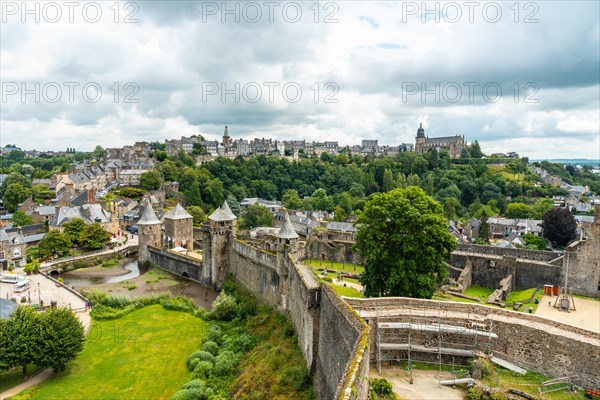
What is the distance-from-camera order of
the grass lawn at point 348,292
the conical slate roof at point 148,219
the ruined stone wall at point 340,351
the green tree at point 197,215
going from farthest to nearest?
1. the green tree at point 197,215
2. the conical slate roof at point 148,219
3. the grass lawn at point 348,292
4. the ruined stone wall at point 340,351

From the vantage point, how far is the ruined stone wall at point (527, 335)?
13.6 m

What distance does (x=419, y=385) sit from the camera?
13320mm

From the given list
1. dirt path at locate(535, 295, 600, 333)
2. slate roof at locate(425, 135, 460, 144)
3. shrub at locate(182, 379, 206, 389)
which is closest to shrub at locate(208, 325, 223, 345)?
shrub at locate(182, 379, 206, 389)

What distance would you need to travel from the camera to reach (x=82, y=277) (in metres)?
41.1

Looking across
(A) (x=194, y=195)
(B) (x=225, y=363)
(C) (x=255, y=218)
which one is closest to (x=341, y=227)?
(C) (x=255, y=218)

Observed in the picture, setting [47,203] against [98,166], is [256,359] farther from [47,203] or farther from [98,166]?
[98,166]

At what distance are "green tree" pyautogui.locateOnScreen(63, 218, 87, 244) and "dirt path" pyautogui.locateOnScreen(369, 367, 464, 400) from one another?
43385 mm

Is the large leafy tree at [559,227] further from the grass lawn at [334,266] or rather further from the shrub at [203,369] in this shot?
the shrub at [203,369]

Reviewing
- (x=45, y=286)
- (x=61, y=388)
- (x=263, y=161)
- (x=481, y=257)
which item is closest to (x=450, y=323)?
(x=481, y=257)

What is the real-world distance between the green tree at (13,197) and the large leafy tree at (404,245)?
64.9 metres

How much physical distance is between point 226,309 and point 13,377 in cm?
1267

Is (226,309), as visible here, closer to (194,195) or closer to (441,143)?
(194,195)

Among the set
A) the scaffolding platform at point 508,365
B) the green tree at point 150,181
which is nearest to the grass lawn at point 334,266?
the scaffolding platform at point 508,365

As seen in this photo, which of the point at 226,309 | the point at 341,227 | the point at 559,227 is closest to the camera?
the point at 226,309
